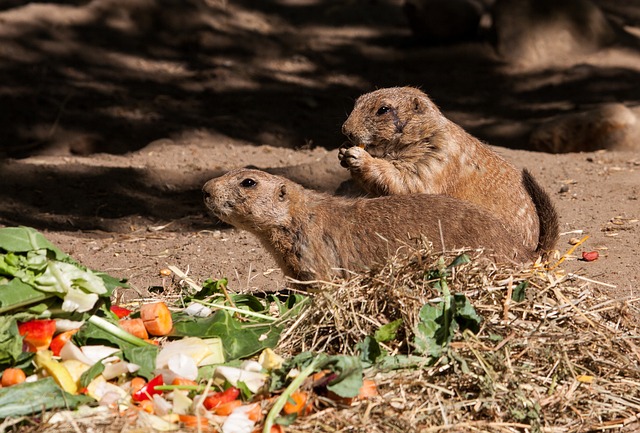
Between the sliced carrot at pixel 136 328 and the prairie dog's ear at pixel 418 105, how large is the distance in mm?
3030

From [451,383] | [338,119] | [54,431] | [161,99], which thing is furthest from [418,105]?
[161,99]

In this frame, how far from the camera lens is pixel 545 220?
6.54 m

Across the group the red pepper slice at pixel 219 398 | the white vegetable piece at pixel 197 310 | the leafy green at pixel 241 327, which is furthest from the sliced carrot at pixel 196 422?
the white vegetable piece at pixel 197 310

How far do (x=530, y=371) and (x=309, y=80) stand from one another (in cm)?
1114

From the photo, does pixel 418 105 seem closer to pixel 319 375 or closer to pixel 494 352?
pixel 494 352

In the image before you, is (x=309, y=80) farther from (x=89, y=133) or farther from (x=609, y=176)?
(x=609, y=176)

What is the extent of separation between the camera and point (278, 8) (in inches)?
683

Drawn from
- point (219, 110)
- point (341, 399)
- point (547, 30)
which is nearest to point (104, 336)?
point (341, 399)

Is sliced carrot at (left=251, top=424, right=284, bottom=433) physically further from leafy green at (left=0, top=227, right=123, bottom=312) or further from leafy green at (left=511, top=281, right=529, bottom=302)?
leafy green at (left=511, top=281, right=529, bottom=302)

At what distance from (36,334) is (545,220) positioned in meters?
3.62

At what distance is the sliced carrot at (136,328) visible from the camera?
16.2 ft

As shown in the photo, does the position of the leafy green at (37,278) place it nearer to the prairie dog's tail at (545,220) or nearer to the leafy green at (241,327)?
the leafy green at (241,327)

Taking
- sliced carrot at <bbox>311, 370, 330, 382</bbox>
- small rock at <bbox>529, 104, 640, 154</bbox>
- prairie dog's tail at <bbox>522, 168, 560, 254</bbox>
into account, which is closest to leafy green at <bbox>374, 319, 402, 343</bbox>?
sliced carrot at <bbox>311, 370, 330, 382</bbox>

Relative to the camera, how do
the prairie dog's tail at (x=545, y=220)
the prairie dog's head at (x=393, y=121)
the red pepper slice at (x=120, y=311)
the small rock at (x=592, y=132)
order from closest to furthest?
the red pepper slice at (x=120, y=311)
the prairie dog's tail at (x=545, y=220)
the prairie dog's head at (x=393, y=121)
the small rock at (x=592, y=132)
